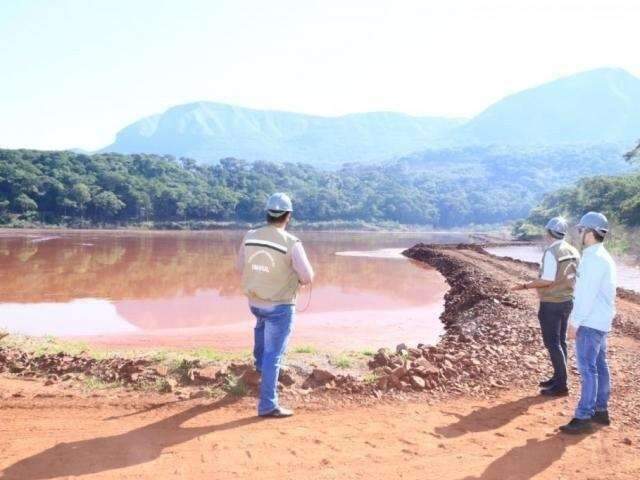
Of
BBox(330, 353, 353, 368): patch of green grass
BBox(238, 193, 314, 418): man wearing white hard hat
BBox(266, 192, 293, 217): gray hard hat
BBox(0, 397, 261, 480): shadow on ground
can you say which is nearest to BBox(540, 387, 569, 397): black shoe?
BBox(330, 353, 353, 368): patch of green grass

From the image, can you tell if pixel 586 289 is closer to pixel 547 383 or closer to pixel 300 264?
pixel 547 383

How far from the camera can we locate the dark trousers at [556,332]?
562 centimetres

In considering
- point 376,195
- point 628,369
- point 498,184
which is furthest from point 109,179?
point 498,184

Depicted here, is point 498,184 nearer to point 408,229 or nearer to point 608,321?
point 408,229

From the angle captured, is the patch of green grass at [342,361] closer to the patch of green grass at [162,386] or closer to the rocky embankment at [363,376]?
the rocky embankment at [363,376]

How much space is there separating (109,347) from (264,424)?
17.4 ft

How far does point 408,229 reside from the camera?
117 meters

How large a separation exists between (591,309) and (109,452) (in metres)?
3.76

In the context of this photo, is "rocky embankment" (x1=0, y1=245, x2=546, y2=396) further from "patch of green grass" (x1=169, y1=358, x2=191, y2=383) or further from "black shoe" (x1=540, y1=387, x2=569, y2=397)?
"black shoe" (x1=540, y1=387, x2=569, y2=397)

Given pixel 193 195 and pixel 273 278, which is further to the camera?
pixel 193 195

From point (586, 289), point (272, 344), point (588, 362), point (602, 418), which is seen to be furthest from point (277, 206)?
point (602, 418)

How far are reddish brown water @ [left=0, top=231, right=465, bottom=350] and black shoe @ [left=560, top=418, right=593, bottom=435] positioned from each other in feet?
9.40

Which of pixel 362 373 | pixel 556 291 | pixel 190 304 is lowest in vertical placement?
pixel 190 304

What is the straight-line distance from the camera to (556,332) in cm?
568
